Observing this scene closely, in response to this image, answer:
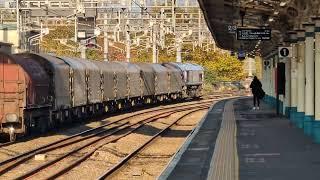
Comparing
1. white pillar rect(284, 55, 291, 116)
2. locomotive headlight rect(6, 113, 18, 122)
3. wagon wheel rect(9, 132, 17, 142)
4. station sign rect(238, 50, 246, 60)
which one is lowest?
wagon wheel rect(9, 132, 17, 142)

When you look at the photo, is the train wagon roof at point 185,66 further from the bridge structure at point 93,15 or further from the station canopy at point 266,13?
the station canopy at point 266,13

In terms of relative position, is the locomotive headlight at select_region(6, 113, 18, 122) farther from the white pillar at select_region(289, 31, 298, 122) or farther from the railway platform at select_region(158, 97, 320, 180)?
the white pillar at select_region(289, 31, 298, 122)

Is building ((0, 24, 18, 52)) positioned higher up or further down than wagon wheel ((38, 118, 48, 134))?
higher up

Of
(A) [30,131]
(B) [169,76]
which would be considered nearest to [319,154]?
(A) [30,131]

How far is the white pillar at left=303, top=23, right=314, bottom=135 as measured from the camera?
17.8m

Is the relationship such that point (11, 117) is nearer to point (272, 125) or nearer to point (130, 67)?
point (272, 125)

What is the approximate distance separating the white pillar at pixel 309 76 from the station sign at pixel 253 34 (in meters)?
5.08

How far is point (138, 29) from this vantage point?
191 ft

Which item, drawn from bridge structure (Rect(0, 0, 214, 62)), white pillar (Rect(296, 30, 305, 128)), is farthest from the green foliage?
white pillar (Rect(296, 30, 305, 128))

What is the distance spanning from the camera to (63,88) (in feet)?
94.6

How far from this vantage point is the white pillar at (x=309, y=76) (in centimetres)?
1784

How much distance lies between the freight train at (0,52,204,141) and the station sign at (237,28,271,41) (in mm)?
7226

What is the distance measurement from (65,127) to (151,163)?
506 inches

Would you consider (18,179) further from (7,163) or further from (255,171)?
(255,171)
